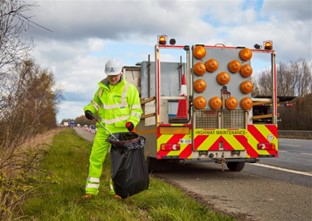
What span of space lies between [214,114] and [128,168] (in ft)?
12.0

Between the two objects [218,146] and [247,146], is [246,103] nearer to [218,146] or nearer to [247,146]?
[247,146]

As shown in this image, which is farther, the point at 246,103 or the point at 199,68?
the point at 246,103

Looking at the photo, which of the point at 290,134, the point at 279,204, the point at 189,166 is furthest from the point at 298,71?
the point at 279,204

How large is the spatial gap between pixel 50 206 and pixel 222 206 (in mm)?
2343

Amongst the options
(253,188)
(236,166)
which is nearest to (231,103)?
(253,188)

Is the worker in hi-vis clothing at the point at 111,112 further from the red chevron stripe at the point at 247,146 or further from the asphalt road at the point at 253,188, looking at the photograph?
the red chevron stripe at the point at 247,146

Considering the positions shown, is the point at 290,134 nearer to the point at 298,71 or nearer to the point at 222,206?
the point at 298,71

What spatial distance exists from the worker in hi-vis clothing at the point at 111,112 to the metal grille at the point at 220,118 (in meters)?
2.69

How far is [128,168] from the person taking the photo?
16.5 feet

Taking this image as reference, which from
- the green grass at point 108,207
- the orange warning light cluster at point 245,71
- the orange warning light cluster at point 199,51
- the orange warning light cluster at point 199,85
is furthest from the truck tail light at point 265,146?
the green grass at point 108,207

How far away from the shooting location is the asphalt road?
17.8 ft

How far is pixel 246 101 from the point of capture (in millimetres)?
8281

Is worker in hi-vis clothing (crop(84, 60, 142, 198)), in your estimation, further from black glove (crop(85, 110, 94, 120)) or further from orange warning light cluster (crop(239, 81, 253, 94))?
orange warning light cluster (crop(239, 81, 253, 94))

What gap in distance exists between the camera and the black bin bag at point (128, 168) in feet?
16.4
